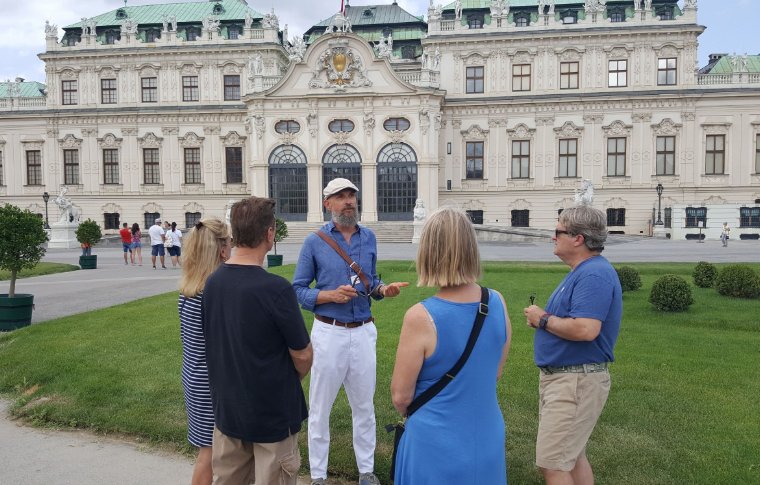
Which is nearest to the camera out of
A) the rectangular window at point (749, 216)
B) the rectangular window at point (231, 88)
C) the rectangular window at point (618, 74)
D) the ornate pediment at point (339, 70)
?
the rectangular window at point (749, 216)

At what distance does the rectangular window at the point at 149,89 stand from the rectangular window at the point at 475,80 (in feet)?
73.0

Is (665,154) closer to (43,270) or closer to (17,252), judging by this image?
(43,270)

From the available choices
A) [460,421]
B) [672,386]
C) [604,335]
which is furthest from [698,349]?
[460,421]

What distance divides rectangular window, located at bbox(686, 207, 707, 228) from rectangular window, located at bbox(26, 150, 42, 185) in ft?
145

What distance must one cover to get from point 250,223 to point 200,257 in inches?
26.3

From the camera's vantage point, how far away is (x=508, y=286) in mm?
14156

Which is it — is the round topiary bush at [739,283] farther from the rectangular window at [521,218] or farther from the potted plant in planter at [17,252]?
the rectangular window at [521,218]

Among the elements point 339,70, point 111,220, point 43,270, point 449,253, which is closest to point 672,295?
point 449,253

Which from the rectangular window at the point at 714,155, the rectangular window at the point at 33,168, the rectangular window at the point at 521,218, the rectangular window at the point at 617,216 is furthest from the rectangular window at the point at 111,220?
Answer: the rectangular window at the point at 714,155

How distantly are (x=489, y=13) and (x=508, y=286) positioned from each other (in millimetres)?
32567

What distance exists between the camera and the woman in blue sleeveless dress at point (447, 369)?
289 centimetres

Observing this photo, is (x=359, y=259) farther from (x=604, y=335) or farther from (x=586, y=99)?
(x=586, y=99)

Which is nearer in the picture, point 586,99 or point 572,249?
point 572,249

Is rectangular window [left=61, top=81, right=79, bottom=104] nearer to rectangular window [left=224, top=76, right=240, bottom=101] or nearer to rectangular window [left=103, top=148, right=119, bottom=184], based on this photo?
rectangular window [left=103, top=148, right=119, bottom=184]
